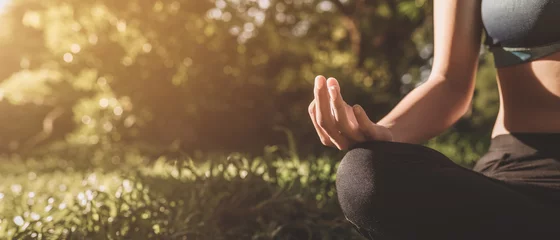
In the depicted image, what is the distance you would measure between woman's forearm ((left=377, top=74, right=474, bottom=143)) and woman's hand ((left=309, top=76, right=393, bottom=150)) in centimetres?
15

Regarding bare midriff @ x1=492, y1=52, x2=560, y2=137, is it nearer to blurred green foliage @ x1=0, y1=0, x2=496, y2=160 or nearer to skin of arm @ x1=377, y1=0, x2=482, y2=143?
skin of arm @ x1=377, y1=0, x2=482, y2=143

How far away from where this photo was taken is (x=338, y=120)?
155cm

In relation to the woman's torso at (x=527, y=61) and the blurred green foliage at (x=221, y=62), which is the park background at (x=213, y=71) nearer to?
the blurred green foliage at (x=221, y=62)

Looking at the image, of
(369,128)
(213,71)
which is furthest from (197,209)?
(213,71)

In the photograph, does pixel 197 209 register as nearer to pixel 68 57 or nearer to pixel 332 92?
pixel 332 92

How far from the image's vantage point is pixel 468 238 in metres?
1.51

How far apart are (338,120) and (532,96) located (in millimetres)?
763

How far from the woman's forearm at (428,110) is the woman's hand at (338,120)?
145mm

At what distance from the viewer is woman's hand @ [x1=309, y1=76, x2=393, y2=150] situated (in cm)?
149

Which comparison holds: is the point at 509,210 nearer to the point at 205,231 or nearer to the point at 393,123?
the point at 393,123

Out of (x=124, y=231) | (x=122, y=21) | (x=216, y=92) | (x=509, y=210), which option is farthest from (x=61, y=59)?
(x=509, y=210)

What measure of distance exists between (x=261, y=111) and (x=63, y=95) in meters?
2.72

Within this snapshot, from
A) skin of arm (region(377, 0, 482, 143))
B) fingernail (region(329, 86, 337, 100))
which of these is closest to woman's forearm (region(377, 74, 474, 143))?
skin of arm (region(377, 0, 482, 143))

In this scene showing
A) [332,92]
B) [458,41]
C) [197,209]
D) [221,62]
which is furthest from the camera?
[221,62]
